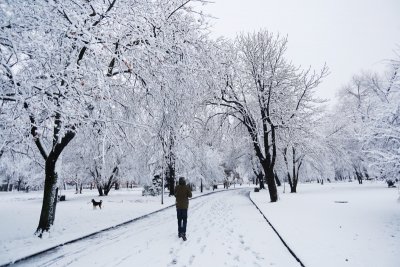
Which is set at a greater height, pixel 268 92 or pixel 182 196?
pixel 268 92

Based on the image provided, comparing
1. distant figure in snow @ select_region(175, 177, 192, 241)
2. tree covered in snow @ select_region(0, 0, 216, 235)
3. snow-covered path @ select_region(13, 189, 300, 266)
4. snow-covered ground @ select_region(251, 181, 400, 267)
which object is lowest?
snow-covered path @ select_region(13, 189, 300, 266)

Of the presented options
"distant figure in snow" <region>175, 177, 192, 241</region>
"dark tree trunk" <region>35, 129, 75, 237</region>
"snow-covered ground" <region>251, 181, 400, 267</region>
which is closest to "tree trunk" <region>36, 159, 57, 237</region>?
"dark tree trunk" <region>35, 129, 75, 237</region>

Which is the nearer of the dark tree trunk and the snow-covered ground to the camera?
the snow-covered ground

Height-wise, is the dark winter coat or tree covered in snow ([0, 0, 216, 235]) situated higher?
tree covered in snow ([0, 0, 216, 235])

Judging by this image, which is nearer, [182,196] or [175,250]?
[175,250]

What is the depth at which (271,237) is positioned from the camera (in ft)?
30.3

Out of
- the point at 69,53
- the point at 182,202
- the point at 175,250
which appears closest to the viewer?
the point at 69,53

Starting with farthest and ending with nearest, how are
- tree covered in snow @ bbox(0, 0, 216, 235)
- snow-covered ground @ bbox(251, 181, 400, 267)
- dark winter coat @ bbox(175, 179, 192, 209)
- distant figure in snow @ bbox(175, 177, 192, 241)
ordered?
dark winter coat @ bbox(175, 179, 192, 209), distant figure in snow @ bbox(175, 177, 192, 241), snow-covered ground @ bbox(251, 181, 400, 267), tree covered in snow @ bbox(0, 0, 216, 235)

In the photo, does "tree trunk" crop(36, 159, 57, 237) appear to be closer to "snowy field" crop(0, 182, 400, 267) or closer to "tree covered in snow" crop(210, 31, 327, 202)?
"snowy field" crop(0, 182, 400, 267)

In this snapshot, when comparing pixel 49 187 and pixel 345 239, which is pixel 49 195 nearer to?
pixel 49 187

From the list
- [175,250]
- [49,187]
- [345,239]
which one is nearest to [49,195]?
[49,187]

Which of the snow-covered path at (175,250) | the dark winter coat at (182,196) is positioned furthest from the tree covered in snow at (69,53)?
the dark winter coat at (182,196)

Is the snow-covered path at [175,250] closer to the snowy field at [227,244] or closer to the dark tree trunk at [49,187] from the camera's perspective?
the snowy field at [227,244]

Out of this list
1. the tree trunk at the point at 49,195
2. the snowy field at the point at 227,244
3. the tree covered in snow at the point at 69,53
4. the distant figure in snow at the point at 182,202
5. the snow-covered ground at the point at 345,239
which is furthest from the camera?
the tree trunk at the point at 49,195
